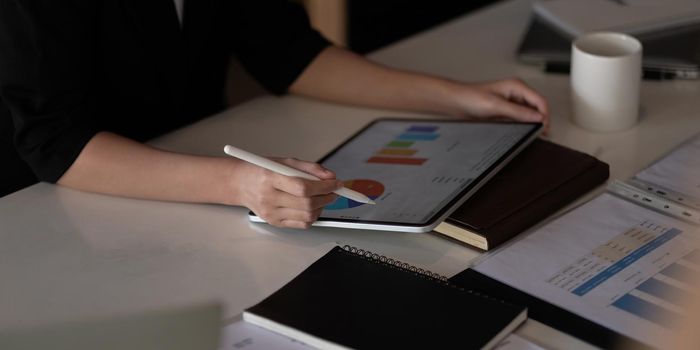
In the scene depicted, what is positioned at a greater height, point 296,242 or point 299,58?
point 299,58

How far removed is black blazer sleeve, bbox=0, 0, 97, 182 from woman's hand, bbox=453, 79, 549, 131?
54 cm

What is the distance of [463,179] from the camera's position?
1208 mm

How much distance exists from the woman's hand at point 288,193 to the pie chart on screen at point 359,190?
4cm

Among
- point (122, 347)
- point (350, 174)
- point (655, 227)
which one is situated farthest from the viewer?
point (350, 174)

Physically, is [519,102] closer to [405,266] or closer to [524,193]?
[524,193]

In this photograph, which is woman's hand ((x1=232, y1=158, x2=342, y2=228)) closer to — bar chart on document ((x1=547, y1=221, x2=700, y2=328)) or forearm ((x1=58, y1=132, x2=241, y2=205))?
forearm ((x1=58, y1=132, x2=241, y2=205))

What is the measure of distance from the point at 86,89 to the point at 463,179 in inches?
21.1

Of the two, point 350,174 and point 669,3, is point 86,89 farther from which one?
point 669,3

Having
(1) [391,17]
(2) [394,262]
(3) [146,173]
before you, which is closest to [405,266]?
(2) [394,262]

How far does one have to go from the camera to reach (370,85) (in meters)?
1.52

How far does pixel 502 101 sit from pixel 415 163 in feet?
0.67

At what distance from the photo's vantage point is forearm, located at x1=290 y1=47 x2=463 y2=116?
1.46 meters

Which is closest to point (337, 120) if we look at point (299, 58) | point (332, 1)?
point (299, 58)

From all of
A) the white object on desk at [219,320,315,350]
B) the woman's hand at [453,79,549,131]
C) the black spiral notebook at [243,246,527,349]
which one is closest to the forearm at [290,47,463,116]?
the woman's hand at [453,79,549,131]
